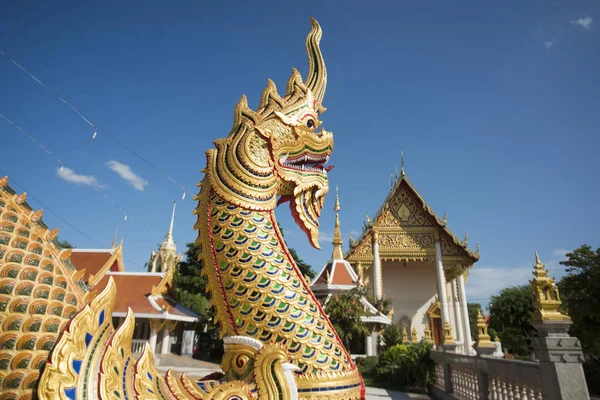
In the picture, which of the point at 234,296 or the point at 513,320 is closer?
the point at 234,296

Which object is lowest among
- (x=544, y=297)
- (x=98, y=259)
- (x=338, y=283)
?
(x=544, y=297)

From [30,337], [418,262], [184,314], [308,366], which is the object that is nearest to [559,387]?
[308,366]

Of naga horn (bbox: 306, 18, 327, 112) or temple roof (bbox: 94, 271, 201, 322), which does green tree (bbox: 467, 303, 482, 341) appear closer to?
temple roof (bbox: 94, 271, 201, 322)

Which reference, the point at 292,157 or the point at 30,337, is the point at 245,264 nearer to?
the point at 292,157

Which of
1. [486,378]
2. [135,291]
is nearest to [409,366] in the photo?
[486,378]

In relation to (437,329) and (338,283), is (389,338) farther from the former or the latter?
(437,329)

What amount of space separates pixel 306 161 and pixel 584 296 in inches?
521

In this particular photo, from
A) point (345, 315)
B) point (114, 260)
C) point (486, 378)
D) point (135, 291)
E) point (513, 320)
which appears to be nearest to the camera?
point (486, 378)

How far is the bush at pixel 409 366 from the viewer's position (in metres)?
9.41

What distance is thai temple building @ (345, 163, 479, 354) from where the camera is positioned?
17.0 m

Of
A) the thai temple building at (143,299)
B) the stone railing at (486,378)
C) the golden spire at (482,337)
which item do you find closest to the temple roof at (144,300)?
the thai temple building at (143,299)

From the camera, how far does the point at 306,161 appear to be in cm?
271

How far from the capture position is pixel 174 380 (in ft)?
5.33

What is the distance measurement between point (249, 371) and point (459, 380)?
667cm
